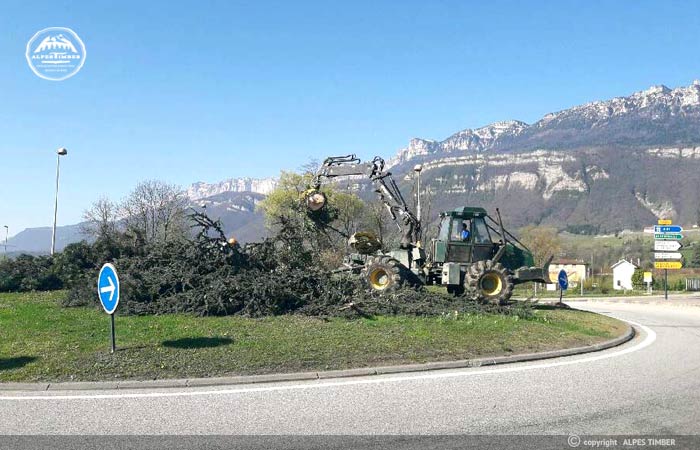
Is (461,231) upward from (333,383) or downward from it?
upward

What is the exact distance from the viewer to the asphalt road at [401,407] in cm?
691

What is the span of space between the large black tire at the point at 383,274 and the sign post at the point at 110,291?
940 cm

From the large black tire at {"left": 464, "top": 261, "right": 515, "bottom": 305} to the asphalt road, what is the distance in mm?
7773

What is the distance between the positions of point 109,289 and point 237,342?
244 centimetres

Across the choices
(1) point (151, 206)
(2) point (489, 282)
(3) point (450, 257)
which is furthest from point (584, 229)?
(2) point (489, 282)

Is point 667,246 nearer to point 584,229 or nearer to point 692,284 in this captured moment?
point 692,284

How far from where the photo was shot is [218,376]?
9469mm

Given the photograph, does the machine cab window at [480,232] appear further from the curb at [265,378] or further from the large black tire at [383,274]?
the curb at [265,378]

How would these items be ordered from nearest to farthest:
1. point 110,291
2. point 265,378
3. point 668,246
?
point 265,378
point 110,291
point 668,246

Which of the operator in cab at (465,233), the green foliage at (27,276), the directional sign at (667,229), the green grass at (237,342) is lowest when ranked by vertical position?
the green grass at (237,342)

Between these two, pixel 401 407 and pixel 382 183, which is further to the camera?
pixel 382 183

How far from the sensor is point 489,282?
61.2 feet

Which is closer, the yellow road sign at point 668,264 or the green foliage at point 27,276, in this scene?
the green foliage at point 27,276

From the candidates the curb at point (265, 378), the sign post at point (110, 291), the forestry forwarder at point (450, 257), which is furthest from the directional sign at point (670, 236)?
the sign post at point (110, 291)
